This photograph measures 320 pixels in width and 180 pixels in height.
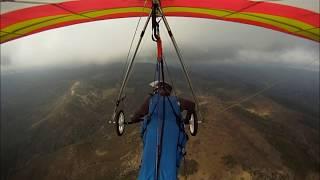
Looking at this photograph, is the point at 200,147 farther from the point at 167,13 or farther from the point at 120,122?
the point at 120,122

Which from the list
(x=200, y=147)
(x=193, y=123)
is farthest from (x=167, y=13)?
(x=200, y=147)

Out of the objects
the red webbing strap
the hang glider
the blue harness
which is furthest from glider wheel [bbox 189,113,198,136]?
the hang glider

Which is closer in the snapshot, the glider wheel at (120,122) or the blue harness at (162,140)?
the blue harness at (162,140)

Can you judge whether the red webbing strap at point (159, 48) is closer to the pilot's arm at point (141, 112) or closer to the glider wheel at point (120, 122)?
the pilot's arm at point (141, 112)

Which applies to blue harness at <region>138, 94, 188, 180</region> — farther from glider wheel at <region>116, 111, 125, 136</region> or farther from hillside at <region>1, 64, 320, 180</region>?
hillside at <region>1, 64, 320, 180</region>

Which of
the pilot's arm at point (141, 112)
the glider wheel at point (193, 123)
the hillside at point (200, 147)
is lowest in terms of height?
the hillside at point (200, 147)

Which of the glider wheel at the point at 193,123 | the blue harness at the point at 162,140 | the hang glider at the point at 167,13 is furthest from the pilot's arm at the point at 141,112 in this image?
the hang glider at the point at 167,13

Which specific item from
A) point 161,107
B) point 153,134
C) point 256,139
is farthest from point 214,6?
point 256,139
